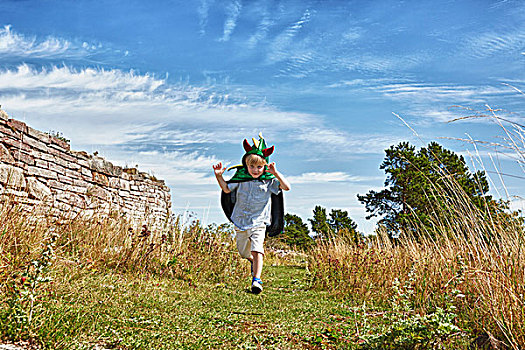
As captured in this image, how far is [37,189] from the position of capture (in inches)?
370

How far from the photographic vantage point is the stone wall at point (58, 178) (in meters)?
8.48

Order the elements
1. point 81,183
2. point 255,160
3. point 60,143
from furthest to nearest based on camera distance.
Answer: point 81,183
point 60,143
point 255,160

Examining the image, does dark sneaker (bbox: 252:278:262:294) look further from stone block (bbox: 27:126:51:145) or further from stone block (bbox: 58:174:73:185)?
stone block (bbox: 58:174:73:185)

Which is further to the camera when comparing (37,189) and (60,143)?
(60,143)

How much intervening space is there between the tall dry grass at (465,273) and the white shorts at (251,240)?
128 cm

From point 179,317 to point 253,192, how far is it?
2627 millimetres

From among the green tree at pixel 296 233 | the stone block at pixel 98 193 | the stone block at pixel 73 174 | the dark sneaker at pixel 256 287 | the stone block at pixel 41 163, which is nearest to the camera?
the dark sneaker at pixel 256 287

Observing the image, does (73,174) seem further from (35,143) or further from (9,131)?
(9,131)

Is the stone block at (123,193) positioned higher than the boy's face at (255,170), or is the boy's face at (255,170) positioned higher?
the stone block at (123,193)

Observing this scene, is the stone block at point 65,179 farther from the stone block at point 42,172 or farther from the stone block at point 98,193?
the stone block at point 98,193

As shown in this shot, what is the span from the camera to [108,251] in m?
6.59

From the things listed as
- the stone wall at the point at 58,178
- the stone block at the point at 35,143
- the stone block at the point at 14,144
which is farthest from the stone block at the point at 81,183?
the stone block at the point at 14,144

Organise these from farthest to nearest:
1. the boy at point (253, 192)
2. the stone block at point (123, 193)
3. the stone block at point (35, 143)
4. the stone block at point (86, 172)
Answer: the stone block at point (123, 193)
the stone block at point (86, 172)
the stone block at point (35, 143)
the boy at point (253, 192)

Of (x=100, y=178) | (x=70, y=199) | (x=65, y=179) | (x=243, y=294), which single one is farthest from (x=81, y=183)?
(x=243, y=294)
